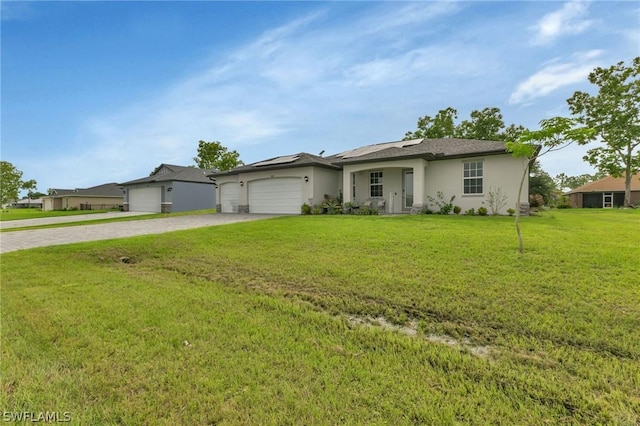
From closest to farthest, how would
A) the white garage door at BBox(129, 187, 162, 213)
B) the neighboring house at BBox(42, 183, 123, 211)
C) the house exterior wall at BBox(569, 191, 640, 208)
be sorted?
1. the white garage door at BBox(129, 187, 162, 213)
2. the house exterior wall at BBox(569, 191, 640, 208)
3. the neighboring house at BBox(42, 183, 123, 211)

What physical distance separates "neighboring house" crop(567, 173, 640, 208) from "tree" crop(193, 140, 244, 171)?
44518 millimetres

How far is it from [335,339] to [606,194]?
→ 143ft

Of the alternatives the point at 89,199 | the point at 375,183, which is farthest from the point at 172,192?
the point at 89,199

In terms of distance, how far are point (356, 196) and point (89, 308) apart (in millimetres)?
14025

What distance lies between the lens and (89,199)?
1636 inches

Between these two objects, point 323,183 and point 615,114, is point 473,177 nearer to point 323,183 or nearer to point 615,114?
point 323,183

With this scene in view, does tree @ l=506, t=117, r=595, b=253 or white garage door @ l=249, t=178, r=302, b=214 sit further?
white garage door @ l=249, t=178, r=302, b=214

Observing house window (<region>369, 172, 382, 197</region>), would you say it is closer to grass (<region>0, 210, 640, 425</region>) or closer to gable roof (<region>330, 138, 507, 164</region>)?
gable roof (<region>330, 138, 507, 164</region>)

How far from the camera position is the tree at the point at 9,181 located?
170 feet

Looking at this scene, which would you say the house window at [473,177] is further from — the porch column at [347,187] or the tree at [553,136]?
the tree at [553,136]

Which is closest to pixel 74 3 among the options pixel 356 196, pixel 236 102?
pixel 236 102

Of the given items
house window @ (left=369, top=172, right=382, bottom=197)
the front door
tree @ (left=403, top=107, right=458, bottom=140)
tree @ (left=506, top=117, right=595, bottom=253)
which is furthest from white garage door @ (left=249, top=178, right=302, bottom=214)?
tree @ (left=403, top=107, right=458, bottom=140)

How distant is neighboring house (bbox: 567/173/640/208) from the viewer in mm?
31266

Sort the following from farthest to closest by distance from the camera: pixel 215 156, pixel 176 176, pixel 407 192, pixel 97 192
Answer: pixel 215 156 < pixel 97 192 < pixel 176 176 < pixel 407 192
